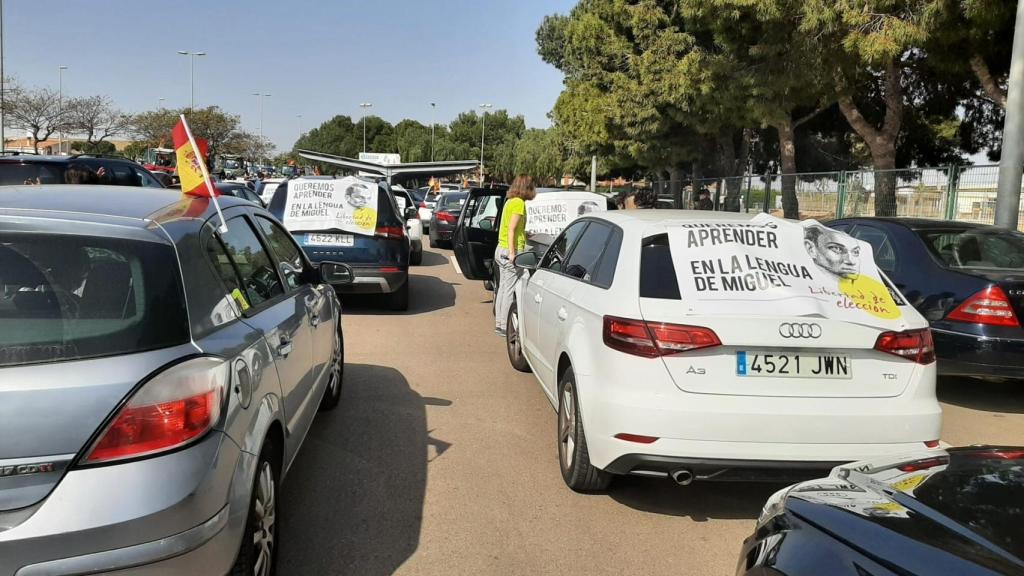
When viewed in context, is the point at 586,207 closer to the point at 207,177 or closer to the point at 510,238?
the point at 510,238

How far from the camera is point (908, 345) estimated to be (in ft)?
12.3

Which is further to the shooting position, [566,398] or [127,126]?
[127,126]

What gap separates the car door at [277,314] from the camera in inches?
131

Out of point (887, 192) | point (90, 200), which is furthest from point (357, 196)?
point (887, 192)

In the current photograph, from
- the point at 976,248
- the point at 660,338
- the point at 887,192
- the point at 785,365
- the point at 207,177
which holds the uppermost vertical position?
the point at 887,192

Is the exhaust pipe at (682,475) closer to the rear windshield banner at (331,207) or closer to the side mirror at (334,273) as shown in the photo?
the side mirror at (334,273)

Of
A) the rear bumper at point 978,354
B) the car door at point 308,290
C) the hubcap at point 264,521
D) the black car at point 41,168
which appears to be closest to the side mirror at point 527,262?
the car door at point 308,290

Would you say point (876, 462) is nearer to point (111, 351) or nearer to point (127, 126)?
point (111, 351)

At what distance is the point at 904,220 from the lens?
6930 mm

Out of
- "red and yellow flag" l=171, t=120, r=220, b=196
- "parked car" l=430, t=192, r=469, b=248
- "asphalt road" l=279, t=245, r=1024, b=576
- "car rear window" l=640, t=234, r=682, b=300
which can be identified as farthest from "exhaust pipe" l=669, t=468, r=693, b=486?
"parked car" l=430, t=192, r=469, b=248

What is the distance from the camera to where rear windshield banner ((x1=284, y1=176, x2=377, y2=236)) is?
967 centimetres

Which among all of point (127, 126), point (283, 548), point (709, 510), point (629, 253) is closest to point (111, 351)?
point (283, 548)

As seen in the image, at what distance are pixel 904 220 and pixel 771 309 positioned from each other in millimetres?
4095

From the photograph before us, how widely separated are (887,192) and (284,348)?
13838mm
